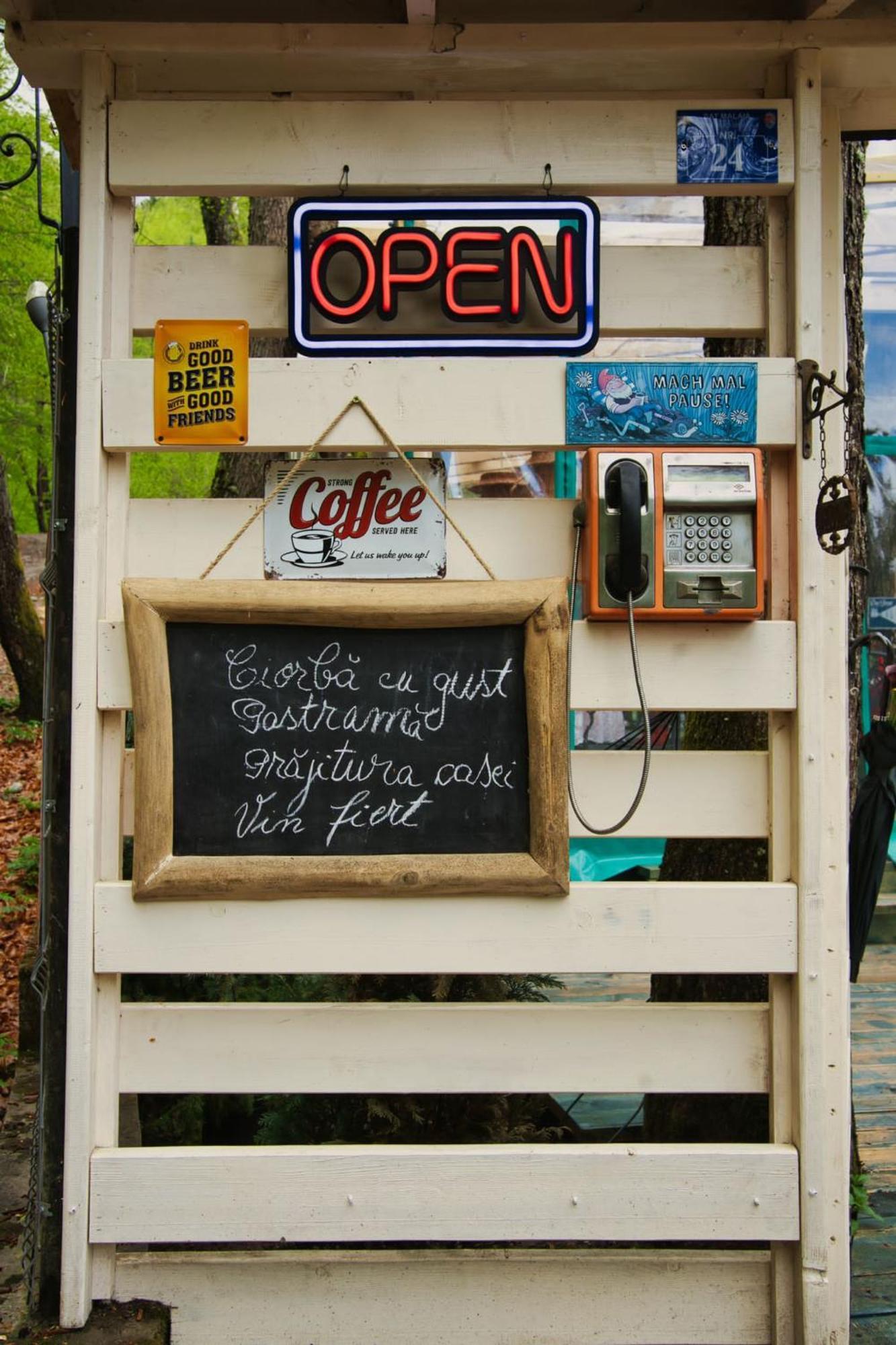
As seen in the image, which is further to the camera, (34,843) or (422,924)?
(34,843)

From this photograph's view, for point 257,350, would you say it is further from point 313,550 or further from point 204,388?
point 313,550

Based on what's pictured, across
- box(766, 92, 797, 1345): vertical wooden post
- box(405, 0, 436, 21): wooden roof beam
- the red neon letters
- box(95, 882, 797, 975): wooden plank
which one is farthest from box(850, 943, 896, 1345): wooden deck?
box(405, 0, 436, 21): wooden roof beam

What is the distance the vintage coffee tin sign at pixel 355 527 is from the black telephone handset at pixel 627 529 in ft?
1.55

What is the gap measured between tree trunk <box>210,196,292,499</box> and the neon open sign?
3817 mm

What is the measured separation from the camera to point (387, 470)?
3.26m

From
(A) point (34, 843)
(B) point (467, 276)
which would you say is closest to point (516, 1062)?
(B) point (467, 276)

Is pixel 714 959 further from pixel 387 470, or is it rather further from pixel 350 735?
pixel 387 470

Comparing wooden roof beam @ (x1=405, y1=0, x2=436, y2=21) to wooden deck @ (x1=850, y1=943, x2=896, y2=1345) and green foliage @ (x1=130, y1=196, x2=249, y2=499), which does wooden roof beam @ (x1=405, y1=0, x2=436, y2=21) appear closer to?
wooden deck @ (x1=850, y1=943, x2=896, y2=1345)

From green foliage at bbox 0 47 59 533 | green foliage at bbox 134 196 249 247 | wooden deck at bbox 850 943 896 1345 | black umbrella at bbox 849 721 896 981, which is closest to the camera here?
wooden deck at bbox 850 943 896 1345

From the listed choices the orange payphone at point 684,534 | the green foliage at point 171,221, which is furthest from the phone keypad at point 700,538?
the green foliage at point 171,221

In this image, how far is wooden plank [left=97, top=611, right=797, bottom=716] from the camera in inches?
125

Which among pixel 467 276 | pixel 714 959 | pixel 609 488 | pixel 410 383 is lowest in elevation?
pixel 714 959

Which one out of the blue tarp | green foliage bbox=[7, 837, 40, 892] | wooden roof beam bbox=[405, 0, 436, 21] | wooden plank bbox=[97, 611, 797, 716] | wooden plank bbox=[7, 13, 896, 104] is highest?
wooden roof beam bbox=[405, 0, 436, 21]

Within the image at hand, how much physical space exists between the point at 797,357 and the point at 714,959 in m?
1.63
